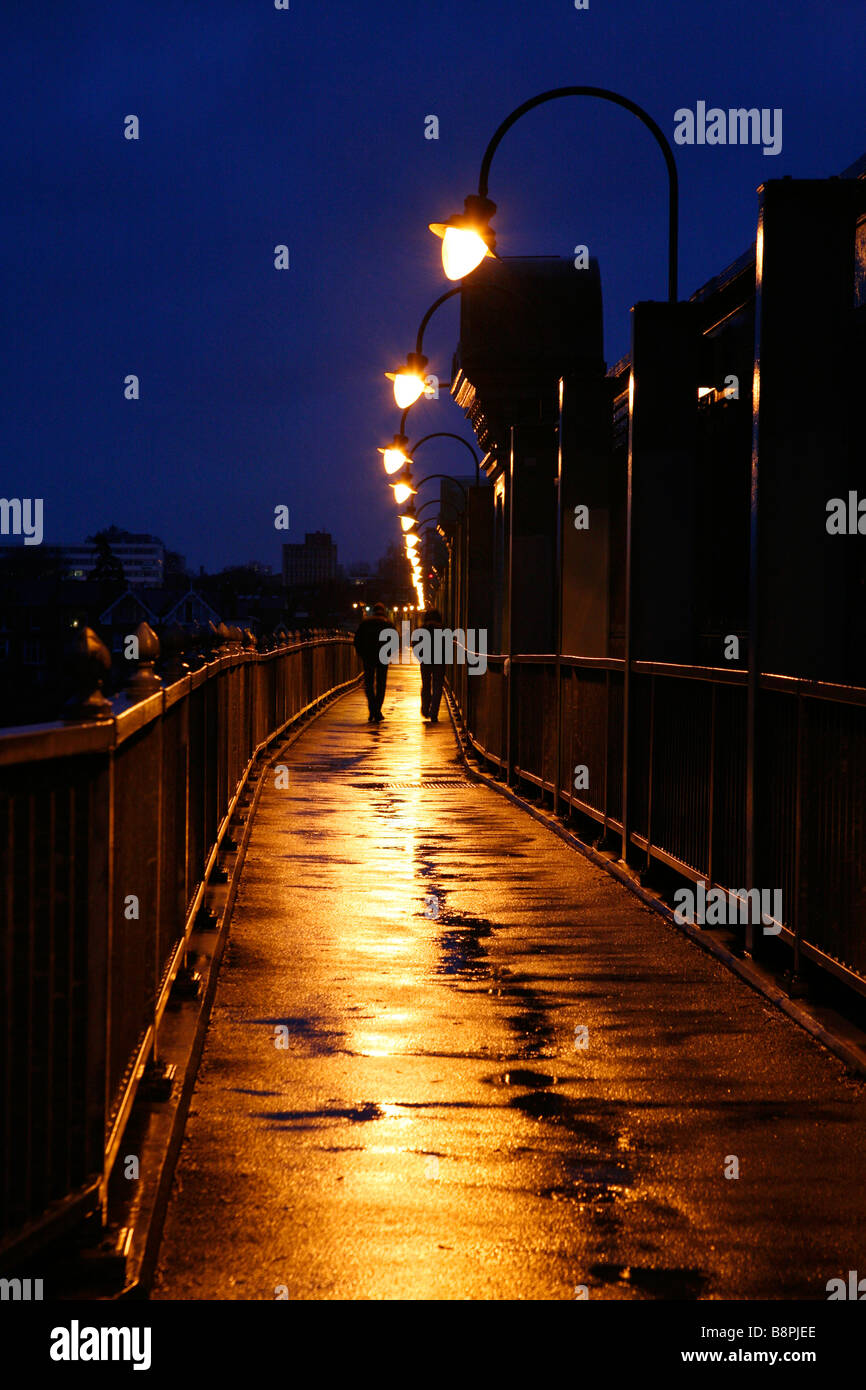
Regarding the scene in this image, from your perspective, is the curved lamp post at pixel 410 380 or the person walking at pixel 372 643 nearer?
the curved lamp post at pixel 410 380

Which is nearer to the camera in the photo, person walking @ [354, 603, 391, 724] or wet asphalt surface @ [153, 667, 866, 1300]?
wet asphalt surface @ [153, 667, 866, 1300]

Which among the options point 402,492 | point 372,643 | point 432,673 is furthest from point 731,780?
point 432,673

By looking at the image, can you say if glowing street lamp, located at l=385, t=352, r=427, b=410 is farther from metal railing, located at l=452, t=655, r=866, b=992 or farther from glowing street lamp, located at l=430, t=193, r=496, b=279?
glowing street lamp, located at l=430, t=193, r=496, b=279

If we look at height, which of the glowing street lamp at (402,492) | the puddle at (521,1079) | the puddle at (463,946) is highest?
the glowing street lamp at (402,492)

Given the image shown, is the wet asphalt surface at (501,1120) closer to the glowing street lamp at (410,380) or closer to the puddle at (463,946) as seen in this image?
the puddle at (463,946)

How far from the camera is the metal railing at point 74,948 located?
3.37 metres

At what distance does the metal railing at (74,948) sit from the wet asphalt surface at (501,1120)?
41 centimetres

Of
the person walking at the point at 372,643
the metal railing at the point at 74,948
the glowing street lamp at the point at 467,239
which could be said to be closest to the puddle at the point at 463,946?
the metal railing at the point at 74,948

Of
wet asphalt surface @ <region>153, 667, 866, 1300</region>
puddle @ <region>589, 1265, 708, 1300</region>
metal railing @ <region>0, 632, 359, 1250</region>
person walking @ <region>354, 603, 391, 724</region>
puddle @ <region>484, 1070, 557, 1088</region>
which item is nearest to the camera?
metal railing @ <region>0, 632, 359, 1250</region>

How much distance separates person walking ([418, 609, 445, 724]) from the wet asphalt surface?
20.1 meters

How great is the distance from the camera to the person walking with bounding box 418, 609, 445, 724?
30.0m

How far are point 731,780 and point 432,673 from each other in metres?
25.5

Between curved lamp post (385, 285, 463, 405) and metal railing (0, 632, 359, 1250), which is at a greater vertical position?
curved lamp post (385, 285, 463, 405)

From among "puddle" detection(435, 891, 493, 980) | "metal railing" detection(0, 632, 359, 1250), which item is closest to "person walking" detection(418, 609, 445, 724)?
"puddle" detection(435, 891, 493, 980)
